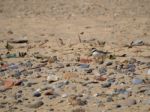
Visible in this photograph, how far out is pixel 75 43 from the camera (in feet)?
24.5

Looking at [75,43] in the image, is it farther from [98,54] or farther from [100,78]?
[100,78]

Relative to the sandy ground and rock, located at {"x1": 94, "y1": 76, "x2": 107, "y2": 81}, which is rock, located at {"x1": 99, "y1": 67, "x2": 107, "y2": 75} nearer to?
the sandy ground

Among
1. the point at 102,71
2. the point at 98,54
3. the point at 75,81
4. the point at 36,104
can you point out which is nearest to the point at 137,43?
the point at 98,54

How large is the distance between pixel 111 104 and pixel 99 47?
2727mm

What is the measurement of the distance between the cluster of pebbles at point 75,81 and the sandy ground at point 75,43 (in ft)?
0.04

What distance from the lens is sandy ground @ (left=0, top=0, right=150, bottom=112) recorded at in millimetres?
4559

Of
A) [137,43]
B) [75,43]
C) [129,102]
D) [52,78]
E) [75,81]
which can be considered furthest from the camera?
[75,43]

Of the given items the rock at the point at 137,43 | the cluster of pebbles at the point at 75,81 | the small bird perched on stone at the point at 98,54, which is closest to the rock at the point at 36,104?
the cluster of pebbles at the point at 75,81

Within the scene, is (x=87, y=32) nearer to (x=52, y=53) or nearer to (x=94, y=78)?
(x=52, y=53)

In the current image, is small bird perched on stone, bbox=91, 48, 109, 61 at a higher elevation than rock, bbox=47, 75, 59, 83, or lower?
higher

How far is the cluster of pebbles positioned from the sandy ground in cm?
1

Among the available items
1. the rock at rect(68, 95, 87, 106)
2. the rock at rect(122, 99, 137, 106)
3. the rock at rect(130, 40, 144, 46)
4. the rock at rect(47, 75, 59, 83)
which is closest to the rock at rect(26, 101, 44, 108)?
the rock at rect(68, 95, 87, 106)

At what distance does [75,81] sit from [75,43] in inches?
93.5

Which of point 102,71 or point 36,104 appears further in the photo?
point 102,71
